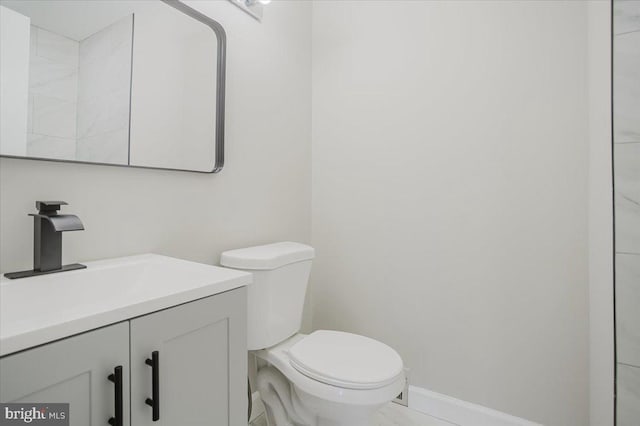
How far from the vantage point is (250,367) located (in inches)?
61.9

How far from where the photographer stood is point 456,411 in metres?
1.58

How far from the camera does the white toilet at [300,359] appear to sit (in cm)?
111

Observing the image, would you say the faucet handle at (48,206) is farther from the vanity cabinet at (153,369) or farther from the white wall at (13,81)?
the vanity cabinet at (153,369)

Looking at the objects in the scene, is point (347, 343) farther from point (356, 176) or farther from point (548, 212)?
point (548, 212)

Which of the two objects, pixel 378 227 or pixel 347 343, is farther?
pixel 378 227

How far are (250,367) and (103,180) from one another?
3.54ft

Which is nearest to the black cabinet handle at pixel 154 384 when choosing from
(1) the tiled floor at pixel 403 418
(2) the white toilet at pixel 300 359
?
(2) the white toilet at pixel 300 359

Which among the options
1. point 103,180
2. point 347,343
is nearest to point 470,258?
point 347,343

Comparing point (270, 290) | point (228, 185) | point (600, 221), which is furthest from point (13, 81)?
point (600, 221)

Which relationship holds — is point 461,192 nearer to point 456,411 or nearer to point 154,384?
point 456,411

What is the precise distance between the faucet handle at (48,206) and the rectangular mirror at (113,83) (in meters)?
0.14

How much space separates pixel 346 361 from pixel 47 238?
1034 millimetres

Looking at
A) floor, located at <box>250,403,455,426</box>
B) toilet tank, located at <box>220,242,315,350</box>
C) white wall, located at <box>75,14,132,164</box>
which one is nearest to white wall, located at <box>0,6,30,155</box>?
white wall, located at <box>75,14,132,164</box>

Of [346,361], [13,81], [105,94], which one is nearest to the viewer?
[13,81]
